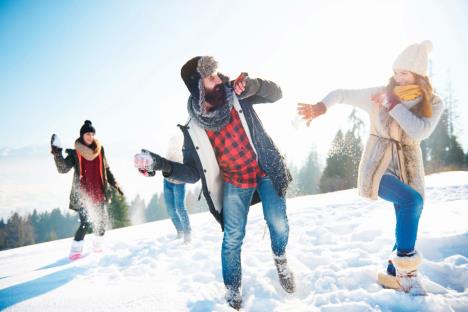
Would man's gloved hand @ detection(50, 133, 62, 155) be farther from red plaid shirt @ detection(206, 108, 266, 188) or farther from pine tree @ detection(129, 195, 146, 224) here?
pine tree @ detection(129, 195, 146, 224)

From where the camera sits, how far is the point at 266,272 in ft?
11.5

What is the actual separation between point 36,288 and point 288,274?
10.4ft

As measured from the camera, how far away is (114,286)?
3574 millimetres

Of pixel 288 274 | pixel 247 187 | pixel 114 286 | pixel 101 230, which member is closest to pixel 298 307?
pixel 288 274

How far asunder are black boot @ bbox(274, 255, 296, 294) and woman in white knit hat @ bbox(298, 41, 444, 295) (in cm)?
85

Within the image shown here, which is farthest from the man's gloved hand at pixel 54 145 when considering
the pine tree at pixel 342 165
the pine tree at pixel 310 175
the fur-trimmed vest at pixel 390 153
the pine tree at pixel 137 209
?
A: the pine tree at pixel 137 209

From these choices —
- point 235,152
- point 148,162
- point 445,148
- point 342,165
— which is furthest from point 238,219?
point 445,148

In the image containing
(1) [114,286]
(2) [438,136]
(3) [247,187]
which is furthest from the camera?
(2) [438,136]

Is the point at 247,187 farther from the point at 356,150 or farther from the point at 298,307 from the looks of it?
the point at 356,150

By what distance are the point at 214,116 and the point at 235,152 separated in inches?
16.2

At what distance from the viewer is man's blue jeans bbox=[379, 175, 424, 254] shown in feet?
8.17

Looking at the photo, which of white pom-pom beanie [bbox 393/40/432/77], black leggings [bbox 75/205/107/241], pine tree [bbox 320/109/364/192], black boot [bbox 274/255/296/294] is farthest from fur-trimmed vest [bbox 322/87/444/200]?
pine tree [bbox 320/109/364/192]

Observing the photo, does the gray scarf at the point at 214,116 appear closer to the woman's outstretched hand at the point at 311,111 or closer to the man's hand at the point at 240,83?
the man's hand at the point at 240,83

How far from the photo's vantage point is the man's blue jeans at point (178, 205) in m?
5.56
